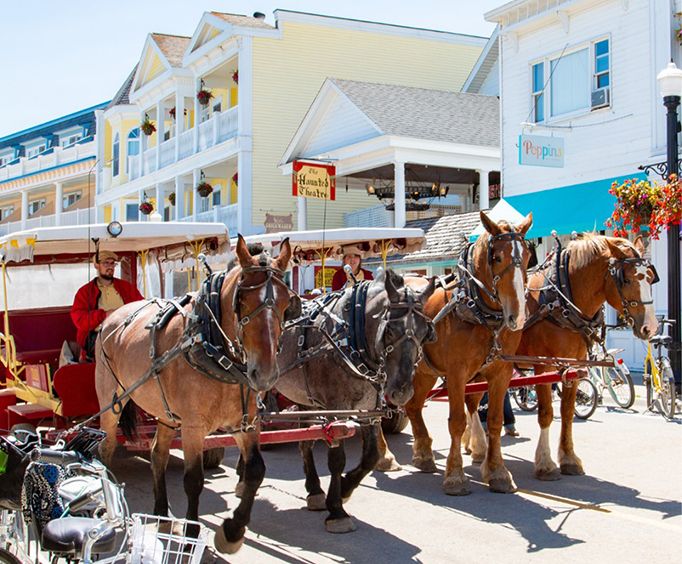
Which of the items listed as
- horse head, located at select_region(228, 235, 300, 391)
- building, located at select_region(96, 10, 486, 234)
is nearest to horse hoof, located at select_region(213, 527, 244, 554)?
horse head, located at select_region(228, 235, 300, 391)

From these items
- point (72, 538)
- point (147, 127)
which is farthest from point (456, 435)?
point (147, 127)

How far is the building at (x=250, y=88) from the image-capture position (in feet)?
95.9

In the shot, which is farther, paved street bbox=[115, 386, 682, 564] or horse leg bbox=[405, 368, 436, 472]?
horse leg bbox=[405, 368, 436, 472]

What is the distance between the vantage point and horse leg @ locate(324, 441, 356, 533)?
6504 mm

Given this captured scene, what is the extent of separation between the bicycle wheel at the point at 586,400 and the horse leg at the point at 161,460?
7.36 meters

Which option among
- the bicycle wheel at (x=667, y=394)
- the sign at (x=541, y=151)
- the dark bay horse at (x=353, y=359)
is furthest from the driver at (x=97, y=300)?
the sign at (x=541, y=151)

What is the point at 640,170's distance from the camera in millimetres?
16906

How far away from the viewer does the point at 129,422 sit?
7.34m

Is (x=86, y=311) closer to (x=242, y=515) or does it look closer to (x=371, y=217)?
(x=242, y=515)

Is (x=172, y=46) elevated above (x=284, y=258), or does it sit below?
above

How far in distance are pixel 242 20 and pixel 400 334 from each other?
1061 inches

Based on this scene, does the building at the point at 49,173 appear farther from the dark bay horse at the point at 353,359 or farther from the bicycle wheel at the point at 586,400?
the dark bay horse at the point at 353,359

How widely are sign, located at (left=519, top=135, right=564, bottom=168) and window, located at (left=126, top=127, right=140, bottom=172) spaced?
86.4ft

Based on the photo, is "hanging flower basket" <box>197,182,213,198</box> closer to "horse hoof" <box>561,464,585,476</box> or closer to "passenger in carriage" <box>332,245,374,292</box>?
"passenger in carriage" <box>332,245,374,292</box>
